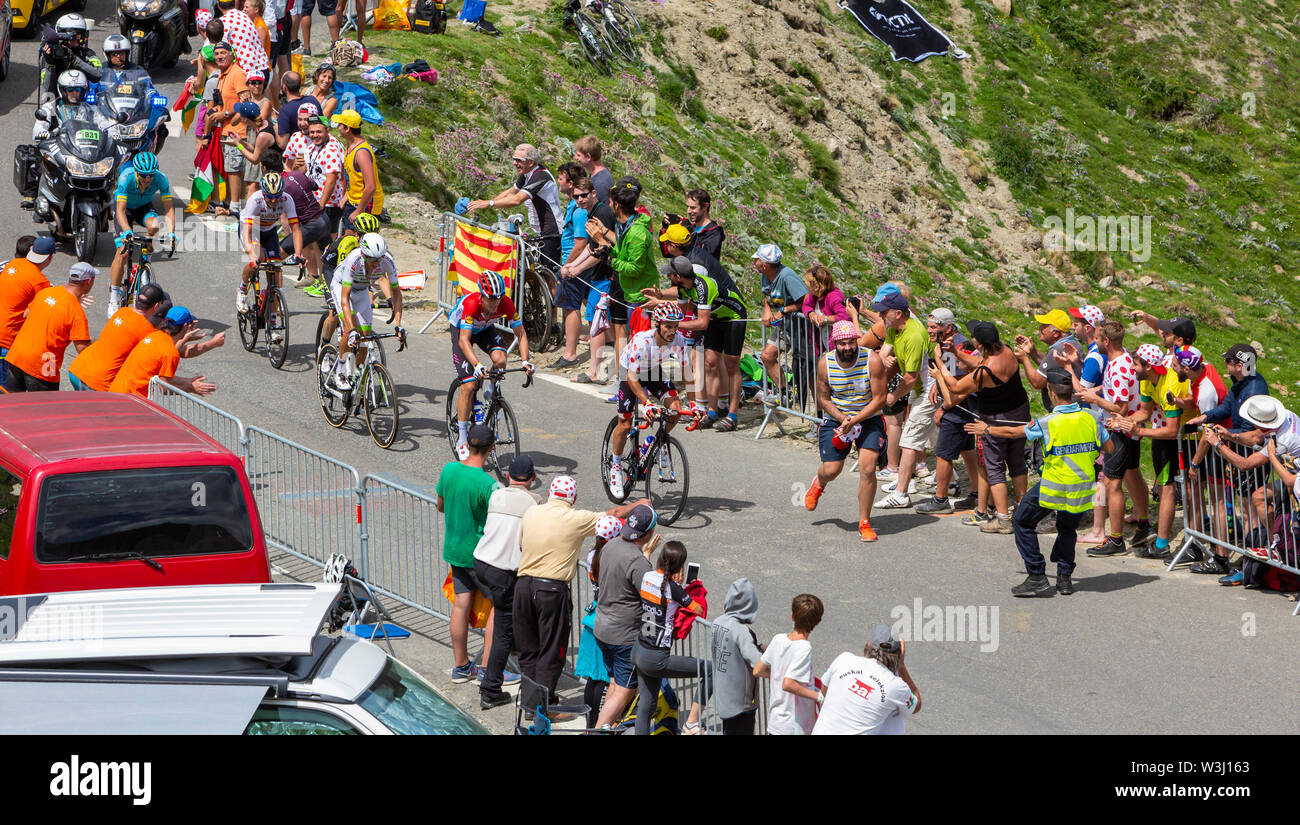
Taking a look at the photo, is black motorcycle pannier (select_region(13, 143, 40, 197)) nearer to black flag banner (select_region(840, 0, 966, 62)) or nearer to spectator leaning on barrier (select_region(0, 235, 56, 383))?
spectator leaning on barrier (select_region(0, 235, 56, 383))

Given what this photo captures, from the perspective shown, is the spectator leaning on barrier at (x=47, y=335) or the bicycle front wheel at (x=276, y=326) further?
the bicycle front wheel at (x=276, y=326)

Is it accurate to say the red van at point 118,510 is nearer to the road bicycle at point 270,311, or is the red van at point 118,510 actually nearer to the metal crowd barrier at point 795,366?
the road bicycle at point 270,311

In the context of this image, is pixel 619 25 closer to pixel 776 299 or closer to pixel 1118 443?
pixel 776 299

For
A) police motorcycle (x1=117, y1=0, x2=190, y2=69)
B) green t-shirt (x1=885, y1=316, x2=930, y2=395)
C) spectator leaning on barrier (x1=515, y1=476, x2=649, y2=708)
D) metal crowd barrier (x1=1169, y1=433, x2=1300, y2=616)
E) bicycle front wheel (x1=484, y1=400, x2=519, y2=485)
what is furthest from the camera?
police motorcycle (x1=117, y1=0, x2=190, y2=69)

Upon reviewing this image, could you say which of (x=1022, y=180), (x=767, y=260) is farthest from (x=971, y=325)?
(x=1022, y=180)

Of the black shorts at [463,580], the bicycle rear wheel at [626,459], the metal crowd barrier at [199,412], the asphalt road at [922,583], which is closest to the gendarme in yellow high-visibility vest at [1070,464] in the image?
the asphalt road at [922,583]

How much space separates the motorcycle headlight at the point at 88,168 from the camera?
17375mm

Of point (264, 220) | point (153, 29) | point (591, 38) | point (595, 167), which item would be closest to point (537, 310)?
point (595, 167)

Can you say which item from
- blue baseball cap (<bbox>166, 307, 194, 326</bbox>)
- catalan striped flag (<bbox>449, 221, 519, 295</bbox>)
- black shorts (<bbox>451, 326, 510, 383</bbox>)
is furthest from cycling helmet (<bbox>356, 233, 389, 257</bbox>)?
catalan striped flag (<bbox>449, 221, 519, 295</bbox>)

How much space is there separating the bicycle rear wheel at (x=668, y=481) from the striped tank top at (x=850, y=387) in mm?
1503

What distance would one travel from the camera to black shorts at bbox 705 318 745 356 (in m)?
15.0

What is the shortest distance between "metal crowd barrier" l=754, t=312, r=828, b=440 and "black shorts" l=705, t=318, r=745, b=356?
28 cm

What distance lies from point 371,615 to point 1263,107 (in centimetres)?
4013

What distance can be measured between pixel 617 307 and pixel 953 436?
432 cm
